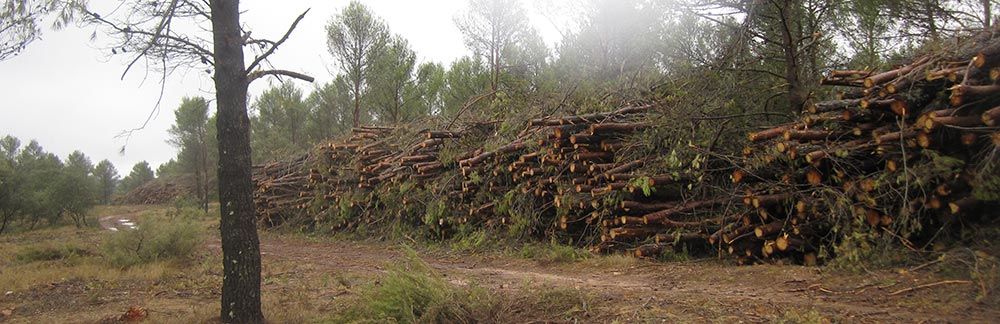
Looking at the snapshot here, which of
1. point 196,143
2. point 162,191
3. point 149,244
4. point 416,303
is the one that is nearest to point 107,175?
point 162,191

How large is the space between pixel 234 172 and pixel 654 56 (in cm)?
1035

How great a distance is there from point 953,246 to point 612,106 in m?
5.39

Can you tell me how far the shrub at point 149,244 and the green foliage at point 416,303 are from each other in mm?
6774

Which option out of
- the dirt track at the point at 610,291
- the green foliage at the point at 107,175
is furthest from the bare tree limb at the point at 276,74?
the green foliage at the point at 107,175

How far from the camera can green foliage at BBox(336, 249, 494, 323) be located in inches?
190

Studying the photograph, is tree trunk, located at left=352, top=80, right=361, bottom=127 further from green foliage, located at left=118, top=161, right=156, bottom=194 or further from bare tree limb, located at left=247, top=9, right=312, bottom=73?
green foliage, located at left=118, top=161, right=156, bottom=194

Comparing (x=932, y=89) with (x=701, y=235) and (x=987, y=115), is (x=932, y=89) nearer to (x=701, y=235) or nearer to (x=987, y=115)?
(x=987, y=115)

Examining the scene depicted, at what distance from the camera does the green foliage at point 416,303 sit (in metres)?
4.82

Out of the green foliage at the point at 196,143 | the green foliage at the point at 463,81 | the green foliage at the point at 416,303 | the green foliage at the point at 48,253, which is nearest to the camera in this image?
the green foliage at the point at 416,303

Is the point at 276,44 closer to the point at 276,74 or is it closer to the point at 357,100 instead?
the point at 276,74

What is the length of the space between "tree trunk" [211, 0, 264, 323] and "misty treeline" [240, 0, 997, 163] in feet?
18.7

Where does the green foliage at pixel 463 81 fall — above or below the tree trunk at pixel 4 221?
above

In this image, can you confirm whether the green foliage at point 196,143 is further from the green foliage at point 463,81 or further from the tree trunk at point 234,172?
the tree trunk at point 234,172

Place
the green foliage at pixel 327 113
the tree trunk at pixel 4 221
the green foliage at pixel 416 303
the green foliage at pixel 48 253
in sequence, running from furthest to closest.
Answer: the green foliage at pixel 327 113 < the tree trunk at pixel 4 221 < the green foliage at pixel 48 253 < the green foliage at pixel 416 303
